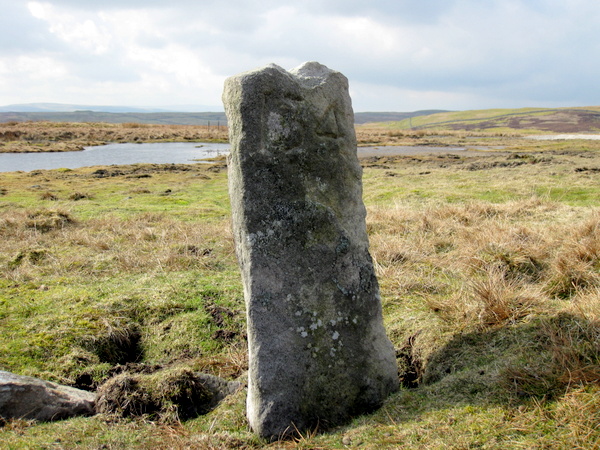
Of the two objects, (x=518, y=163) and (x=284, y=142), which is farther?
(x=518, y=163)

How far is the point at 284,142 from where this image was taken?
13.4ft

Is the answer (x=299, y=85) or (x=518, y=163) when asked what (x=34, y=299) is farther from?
(x=518, y=163)

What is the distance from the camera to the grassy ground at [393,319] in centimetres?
357

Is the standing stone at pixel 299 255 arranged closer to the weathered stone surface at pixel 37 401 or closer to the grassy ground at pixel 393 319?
the grassy ground at pixel 393 319

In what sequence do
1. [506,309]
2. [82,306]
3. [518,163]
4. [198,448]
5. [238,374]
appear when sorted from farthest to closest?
[518,163] < [82,306] < [238,374] < [506,309] < [198,448]

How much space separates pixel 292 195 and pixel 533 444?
255 cm

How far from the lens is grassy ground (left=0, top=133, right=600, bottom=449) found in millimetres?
3572

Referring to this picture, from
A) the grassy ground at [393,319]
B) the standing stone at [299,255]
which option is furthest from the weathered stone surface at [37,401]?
the standing stone at [299,255]

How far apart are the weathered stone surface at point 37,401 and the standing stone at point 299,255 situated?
1816 millimetres

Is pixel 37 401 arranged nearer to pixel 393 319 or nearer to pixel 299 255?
pixel 299 255

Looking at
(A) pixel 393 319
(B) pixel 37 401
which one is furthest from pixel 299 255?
(B) pixel 37 401

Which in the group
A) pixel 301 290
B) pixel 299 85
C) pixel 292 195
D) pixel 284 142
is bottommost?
pixel 301 290

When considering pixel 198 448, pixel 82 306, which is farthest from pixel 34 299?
pixel 198 448

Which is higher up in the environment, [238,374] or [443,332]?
[443,332]
